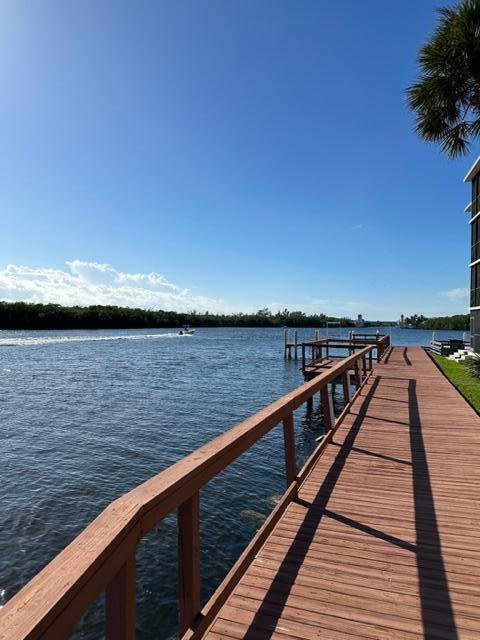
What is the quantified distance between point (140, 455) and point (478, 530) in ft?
29.9

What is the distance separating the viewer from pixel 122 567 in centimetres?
164

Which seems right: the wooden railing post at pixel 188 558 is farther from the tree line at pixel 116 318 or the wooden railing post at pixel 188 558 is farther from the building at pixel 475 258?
the tree line at pixel 116 318

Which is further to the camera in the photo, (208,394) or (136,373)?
(136,373)

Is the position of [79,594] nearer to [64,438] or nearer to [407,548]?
[407,548]

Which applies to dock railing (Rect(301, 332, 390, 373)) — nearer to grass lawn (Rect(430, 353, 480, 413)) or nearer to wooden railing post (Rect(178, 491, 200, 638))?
grass lawn (Rect(430, 353, 480, 413))

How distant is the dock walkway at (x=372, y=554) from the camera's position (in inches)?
108

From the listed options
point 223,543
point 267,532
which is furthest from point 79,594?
point 223,543

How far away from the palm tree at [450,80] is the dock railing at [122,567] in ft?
46.6

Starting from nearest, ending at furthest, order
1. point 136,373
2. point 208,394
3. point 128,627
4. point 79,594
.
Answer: point 79,594 → point 128,627 → point 208,394 → point 136,373

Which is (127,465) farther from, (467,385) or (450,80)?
(450,80)

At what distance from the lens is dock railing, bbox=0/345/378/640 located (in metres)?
1.22

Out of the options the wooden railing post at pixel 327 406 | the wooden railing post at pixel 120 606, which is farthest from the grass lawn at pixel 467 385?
the wooden railing post at pixel 120 606

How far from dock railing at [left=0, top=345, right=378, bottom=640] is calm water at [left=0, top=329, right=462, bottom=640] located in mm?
3602

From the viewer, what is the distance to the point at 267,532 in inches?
153
